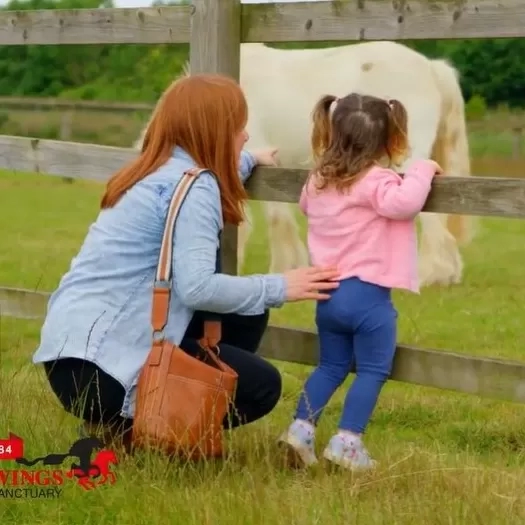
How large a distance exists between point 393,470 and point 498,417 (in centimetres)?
136

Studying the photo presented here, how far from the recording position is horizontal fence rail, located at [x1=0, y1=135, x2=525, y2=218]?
3498 mm

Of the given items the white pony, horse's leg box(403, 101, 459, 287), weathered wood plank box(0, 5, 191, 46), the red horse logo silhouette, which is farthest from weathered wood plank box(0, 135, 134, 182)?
horse's leg box(403, 101, 459, 287)

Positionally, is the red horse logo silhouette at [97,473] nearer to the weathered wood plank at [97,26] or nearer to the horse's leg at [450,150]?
the weathered wood plank at [97,26]

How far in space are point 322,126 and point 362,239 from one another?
0.40 m

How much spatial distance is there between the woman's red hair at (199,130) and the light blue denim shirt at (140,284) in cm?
4

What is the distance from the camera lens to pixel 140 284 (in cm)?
350

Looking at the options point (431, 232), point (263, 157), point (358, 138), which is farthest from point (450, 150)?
point (358, 138)

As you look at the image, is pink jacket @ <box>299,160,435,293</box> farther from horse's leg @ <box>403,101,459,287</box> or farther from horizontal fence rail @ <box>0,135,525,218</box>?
horse's leg @ <box>403,101,459,287</box>

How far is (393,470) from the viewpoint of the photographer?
3393 mm

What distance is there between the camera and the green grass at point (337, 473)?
2.99 m

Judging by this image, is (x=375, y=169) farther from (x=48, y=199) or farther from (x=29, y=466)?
(x=48, y=199)

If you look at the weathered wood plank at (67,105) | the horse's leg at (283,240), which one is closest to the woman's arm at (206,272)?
the horse's leg at (283,240)

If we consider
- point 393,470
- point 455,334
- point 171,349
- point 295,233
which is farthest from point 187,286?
point 295,233

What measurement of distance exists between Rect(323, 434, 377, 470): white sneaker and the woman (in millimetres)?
232
